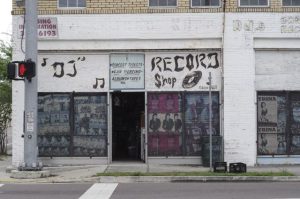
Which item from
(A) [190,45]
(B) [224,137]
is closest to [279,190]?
(B) [224,137]

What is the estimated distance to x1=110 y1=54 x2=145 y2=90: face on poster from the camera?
20.4 metres

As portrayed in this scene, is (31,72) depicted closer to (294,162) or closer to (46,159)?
(46,159)

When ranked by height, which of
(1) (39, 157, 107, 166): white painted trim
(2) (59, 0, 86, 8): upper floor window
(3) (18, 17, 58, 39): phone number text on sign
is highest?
(2) (59, 0, 86, 8): upper floor window

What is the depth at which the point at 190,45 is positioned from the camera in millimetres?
20328

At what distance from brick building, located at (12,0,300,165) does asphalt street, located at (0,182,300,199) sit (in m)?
4.41

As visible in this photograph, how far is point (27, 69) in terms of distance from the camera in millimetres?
17344

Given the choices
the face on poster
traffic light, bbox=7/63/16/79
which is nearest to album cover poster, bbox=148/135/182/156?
the face on poster

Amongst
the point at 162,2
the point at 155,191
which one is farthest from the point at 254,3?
the point at 155,191

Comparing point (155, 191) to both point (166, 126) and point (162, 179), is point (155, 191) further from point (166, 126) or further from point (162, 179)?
point (166, 126)

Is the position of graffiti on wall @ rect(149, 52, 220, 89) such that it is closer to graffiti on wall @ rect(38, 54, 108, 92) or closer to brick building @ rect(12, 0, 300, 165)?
brick building @ rect(12, 0, 300, 165)

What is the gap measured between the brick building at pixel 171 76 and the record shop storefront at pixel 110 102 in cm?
3

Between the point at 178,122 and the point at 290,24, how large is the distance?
5.20m

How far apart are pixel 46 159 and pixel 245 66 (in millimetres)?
7656

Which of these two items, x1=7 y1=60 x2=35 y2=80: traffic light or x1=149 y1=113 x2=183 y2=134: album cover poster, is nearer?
x1=7 y1=60 x2=35 y2=80: traffic light
